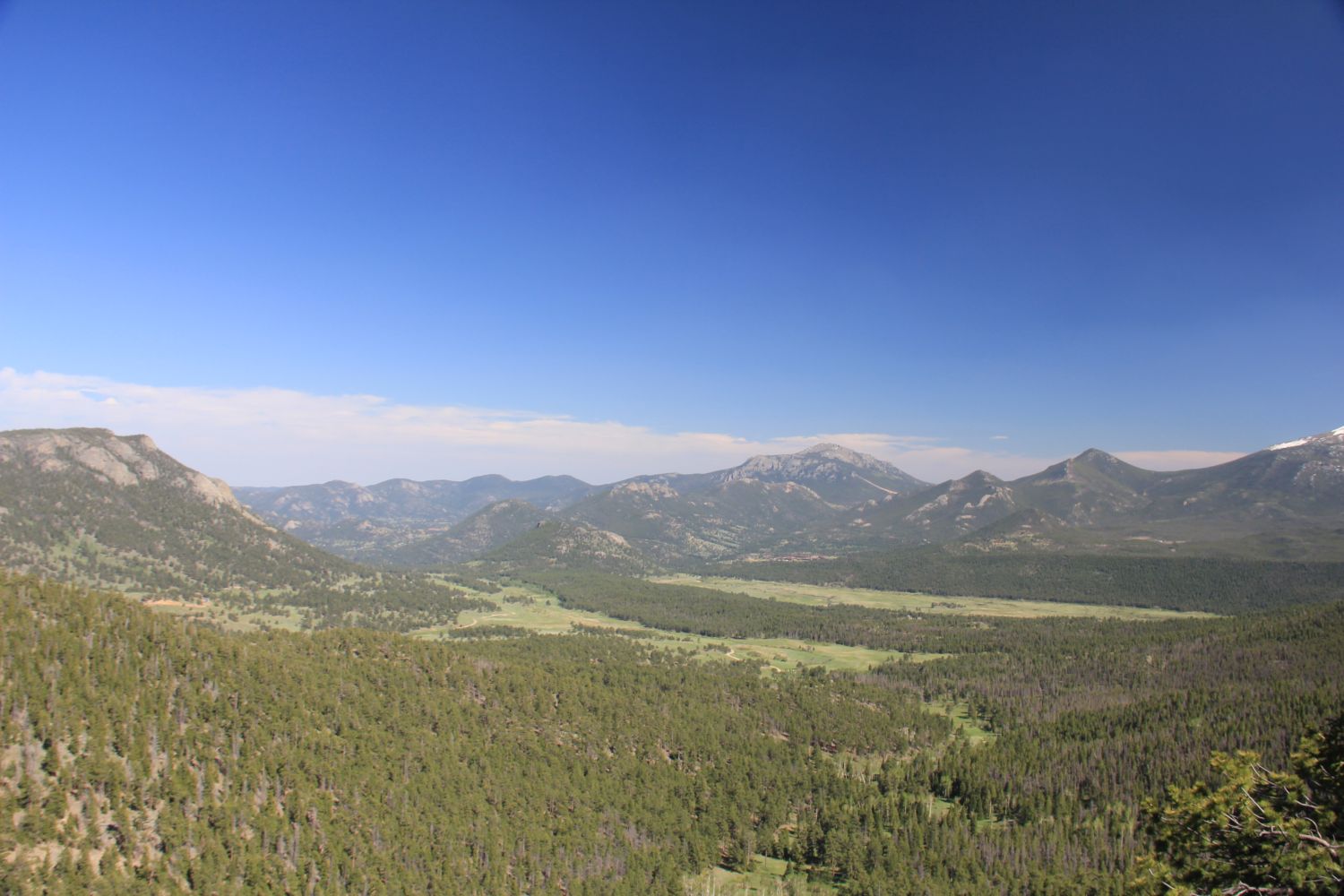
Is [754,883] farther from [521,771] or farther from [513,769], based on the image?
[513,769]

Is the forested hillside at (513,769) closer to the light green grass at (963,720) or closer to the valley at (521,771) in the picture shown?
the valley at (521,771)

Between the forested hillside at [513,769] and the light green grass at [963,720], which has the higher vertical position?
the forested hillside at [513,769]

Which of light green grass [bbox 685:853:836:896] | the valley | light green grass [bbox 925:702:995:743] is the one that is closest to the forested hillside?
the valley

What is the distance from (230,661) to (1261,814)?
123715 mm

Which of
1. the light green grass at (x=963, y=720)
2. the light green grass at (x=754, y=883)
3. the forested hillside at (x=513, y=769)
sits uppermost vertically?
the forested hillside at (x=513, y=769)

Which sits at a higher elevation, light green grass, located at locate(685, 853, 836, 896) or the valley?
the valley

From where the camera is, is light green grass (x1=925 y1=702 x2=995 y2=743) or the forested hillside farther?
light green grass (x1=925 y1=702 x2=995 y2=743)

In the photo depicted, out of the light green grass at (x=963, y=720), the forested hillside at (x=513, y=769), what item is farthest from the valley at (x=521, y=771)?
the light green grass at (x=963, y=720)

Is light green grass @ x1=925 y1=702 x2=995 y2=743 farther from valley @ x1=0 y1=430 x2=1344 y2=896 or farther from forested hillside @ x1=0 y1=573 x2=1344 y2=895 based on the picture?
forested hillside @ x1=0 y1=573 x2=1344 y2=895

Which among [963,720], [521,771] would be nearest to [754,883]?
[521,771]

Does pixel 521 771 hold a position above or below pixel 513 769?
below

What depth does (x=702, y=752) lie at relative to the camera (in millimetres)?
134375

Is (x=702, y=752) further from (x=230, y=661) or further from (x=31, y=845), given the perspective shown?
(x=31, y=845)

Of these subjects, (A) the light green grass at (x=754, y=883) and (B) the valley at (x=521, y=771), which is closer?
(B) the valley at (x=521, y=771)
